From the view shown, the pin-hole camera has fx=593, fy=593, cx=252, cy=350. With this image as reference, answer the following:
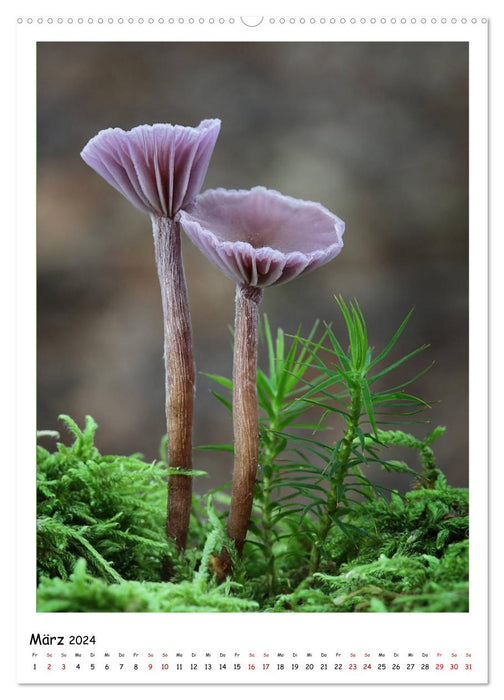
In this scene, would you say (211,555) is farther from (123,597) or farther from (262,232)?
(262,232)

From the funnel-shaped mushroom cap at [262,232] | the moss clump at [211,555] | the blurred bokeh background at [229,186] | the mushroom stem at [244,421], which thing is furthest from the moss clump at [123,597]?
the blurred bokeh background at [229,186]

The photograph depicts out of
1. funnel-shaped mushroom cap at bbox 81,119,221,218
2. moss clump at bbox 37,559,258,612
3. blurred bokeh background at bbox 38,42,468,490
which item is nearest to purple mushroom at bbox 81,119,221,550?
funnel-shaped mushroom cap at bbox 81,119,221,218

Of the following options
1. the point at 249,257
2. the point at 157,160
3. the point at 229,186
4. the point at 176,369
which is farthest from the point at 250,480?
the point at 229,186

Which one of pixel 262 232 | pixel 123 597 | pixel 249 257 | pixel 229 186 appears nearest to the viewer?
pixel 123 597

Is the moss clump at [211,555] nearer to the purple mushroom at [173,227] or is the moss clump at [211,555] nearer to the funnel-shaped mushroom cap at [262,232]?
the purple mushroom at [173,227]
